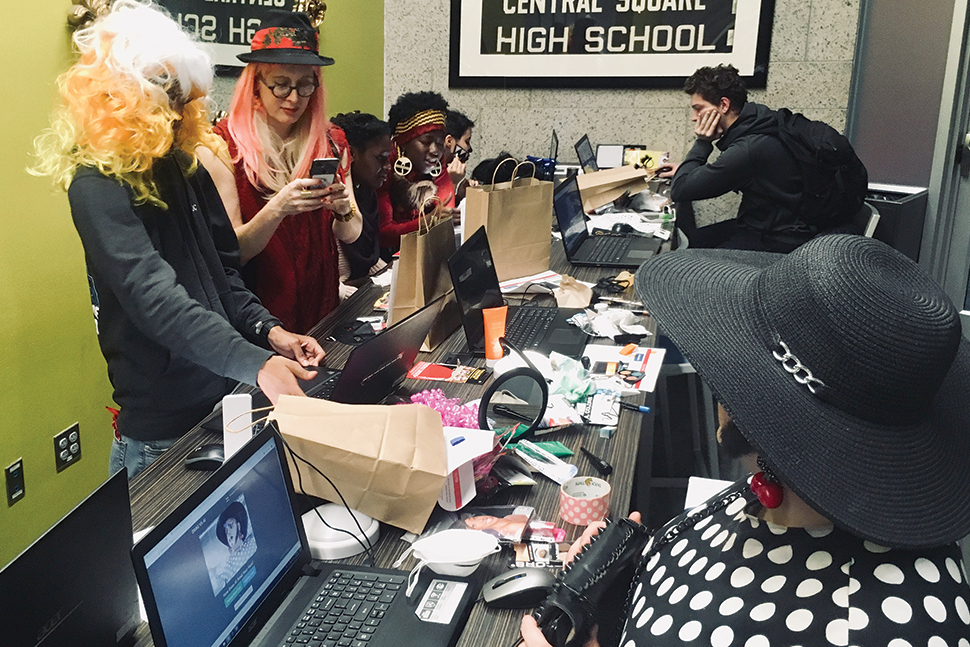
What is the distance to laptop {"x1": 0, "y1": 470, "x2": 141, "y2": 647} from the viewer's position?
2.95ft

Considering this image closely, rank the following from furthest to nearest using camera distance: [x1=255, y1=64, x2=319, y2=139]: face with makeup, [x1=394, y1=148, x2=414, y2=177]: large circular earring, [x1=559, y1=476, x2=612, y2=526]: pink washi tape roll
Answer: [x1=394, y1=148, x2=414, y2=177]: large circular earring → [x1=255, y1=64, x2=319, y2=139]: face with makeup → [x1=559, y1=476, x2=612, y2=526]: pink washi tape roll

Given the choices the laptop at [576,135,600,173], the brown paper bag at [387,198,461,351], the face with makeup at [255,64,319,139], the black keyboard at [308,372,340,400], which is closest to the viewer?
the black keyboard at [308,372,340,400]

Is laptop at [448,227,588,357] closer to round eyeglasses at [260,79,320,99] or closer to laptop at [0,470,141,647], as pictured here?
round eyeglasses at [260,79,320,99]

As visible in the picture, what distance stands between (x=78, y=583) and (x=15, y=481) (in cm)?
169

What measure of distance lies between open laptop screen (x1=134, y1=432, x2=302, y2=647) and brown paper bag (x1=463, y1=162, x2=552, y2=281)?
1657 millimetres

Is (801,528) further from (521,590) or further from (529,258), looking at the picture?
(529,258)

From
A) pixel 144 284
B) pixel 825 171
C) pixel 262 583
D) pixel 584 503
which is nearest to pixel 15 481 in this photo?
pixel 144 284

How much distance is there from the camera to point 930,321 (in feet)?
2.83

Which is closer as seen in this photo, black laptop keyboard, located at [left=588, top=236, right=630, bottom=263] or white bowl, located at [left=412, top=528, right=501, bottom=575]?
white bowl, located at [left=412, top=528, right=501, bottom=575]

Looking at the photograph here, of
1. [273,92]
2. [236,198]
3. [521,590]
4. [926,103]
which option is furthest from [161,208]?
[926,103]

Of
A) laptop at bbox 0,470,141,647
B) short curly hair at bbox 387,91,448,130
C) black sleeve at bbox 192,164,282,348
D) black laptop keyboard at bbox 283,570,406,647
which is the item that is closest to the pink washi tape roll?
black laptop keyboard at bbox 283,570,406,647

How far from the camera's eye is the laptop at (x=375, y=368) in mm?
1625

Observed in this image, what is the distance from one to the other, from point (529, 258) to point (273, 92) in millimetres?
1071

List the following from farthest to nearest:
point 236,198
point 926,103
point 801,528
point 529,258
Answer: point 926,103, point 529,258, point 236,198, point 801,528
